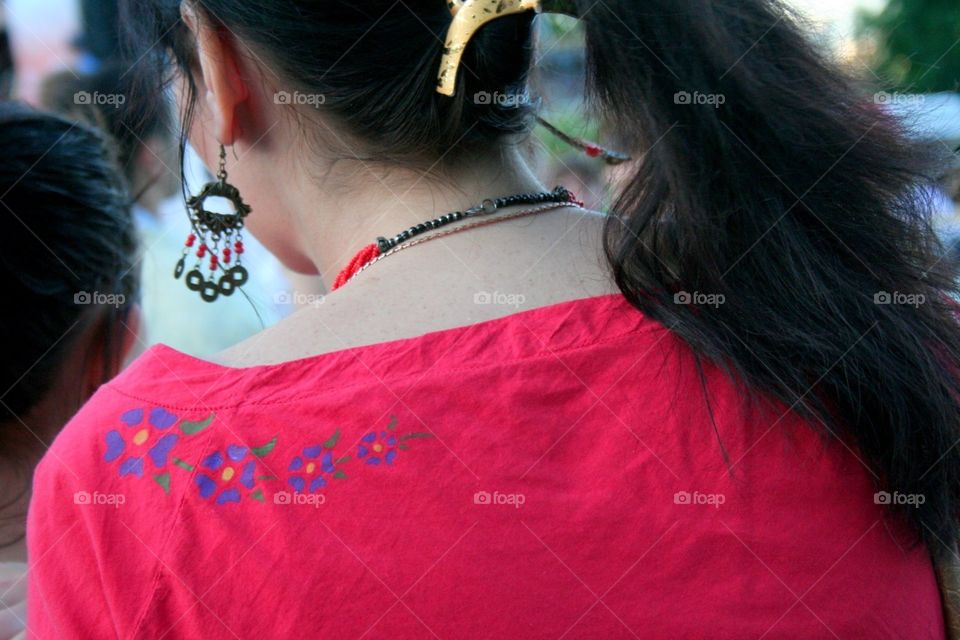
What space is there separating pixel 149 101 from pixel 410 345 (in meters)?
0.72

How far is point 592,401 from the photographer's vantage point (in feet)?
2.90

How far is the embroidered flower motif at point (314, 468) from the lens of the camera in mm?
846

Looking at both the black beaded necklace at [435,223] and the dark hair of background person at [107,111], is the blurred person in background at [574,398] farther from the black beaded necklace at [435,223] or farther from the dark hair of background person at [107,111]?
the dark hair of background person at [107,111]

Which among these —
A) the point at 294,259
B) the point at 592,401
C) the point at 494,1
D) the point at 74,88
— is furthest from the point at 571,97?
the point at 74,88

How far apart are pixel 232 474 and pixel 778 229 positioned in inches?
21.7
